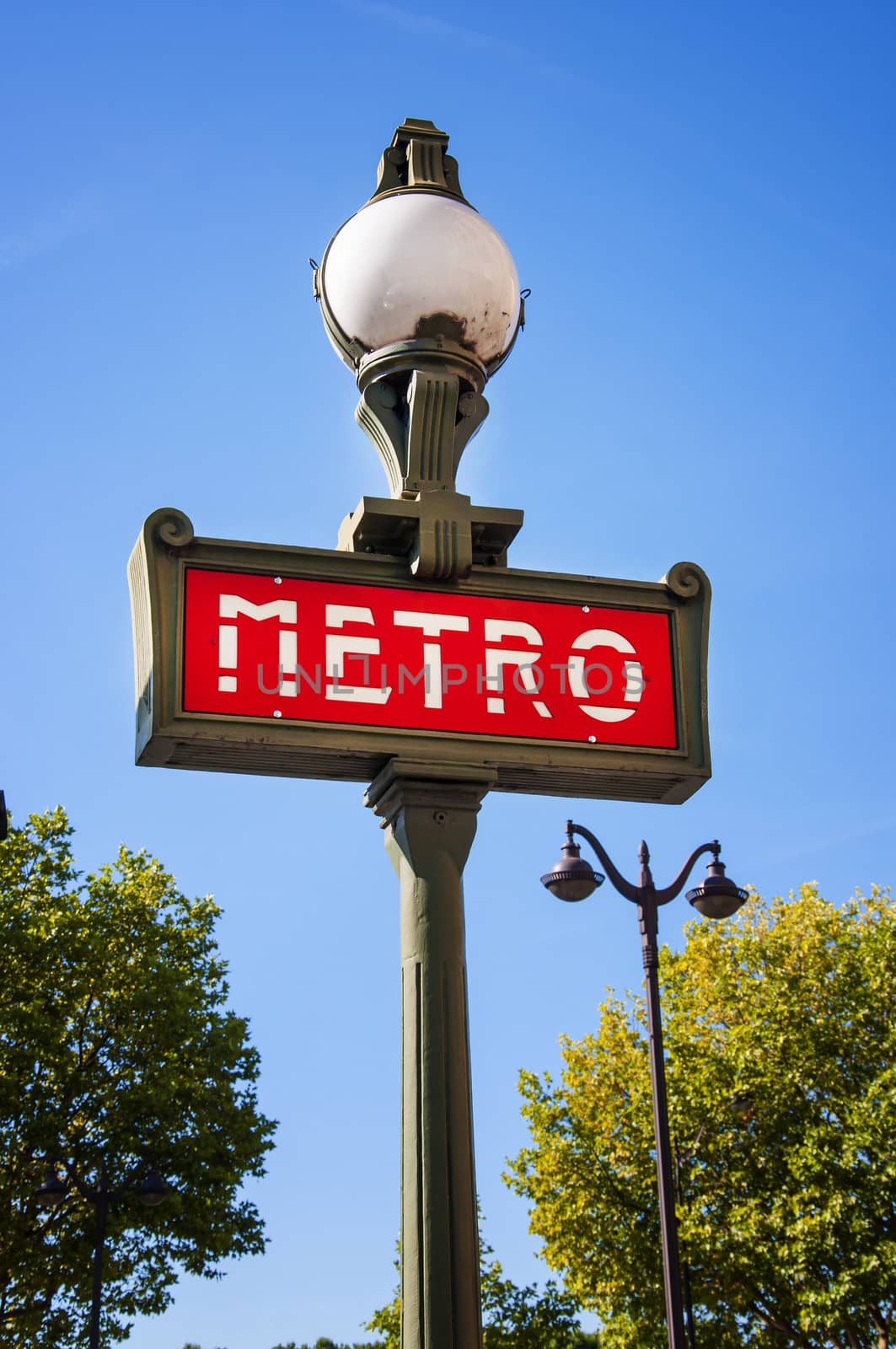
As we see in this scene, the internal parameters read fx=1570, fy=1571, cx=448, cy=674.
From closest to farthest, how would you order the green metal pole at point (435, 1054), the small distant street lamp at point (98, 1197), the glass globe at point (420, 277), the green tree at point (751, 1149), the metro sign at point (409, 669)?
the green metal pole at point (435, 1054)
the metro sign at point (409, 669)
the glass globe at point (420, 277)
the small distant street lamp at point (98, 1197)
the green tree at point (751, 1149)

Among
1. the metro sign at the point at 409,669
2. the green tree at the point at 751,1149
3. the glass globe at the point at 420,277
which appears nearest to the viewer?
the metro sign at the point at 409,669

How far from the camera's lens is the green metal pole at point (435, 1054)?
405 cm

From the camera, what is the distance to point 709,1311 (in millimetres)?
32281

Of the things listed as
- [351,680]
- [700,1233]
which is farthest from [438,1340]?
[700,1233]

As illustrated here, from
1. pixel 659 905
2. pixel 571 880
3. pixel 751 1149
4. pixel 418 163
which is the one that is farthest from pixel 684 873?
pixel 751 1149

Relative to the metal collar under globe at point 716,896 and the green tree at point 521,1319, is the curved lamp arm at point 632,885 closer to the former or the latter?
the metal collar under globe at point 716,896

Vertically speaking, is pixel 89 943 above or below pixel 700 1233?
above

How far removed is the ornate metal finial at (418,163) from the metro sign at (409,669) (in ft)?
4.69

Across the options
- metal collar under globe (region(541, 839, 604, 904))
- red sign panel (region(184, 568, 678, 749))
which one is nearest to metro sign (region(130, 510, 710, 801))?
red sign panel (region(184, 568, 678, 749))

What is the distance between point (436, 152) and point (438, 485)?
1.33 m

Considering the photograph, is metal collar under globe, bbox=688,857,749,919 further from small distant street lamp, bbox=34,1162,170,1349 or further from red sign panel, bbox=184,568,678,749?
small distant street lamp, bbox=34,1162,170,1349

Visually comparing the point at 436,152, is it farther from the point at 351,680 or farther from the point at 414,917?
the point at 414,917

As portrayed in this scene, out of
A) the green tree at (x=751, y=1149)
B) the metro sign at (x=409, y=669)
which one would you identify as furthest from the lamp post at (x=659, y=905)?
the green tree at (x=751, y=1149)

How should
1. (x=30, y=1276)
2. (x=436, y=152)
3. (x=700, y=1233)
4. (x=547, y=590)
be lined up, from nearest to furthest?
(x=547, y=590), (x=436, y=152), (x=30, y=1276), (x=700, y=1233)
